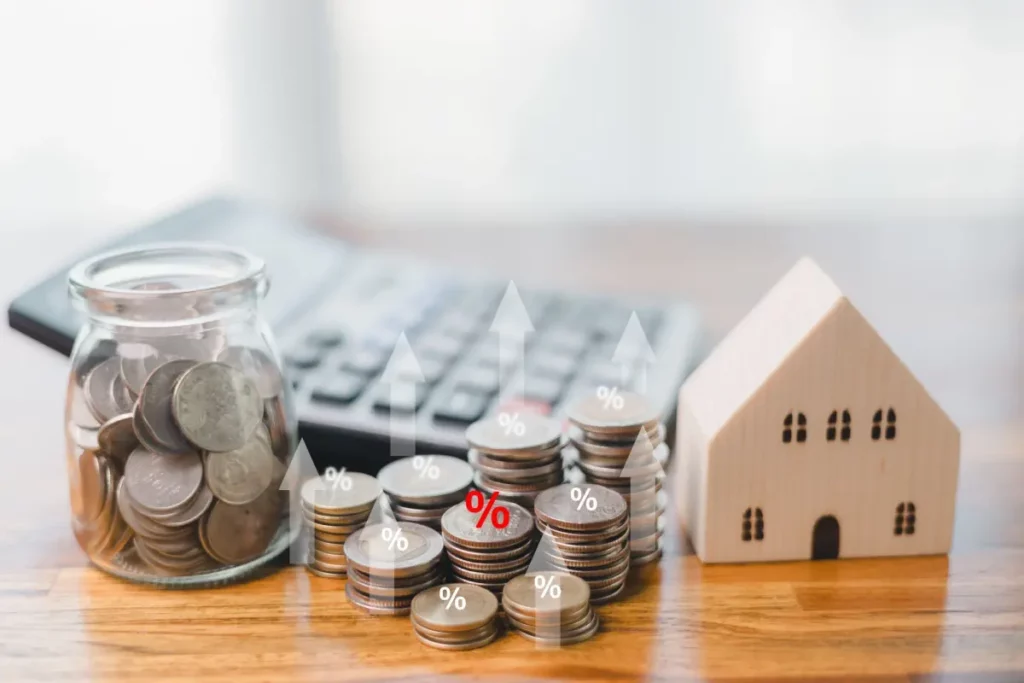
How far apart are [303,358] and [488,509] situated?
244 mm

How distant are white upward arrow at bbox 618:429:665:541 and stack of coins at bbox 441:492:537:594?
68 millimetres

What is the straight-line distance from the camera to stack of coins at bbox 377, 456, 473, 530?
675mm

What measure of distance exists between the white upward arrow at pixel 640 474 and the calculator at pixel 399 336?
0.39 feet

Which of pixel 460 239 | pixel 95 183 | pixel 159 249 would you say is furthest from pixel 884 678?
pixel 95 183

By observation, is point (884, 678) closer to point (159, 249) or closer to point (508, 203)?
point (159, 249)

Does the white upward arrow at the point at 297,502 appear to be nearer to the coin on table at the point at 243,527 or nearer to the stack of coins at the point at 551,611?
the coin on table at the point at 243,527

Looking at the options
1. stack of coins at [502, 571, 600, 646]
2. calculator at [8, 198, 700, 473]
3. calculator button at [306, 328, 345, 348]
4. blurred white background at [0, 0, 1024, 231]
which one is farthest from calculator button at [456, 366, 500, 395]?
blurred white background at [0, 0, 1024, 231]

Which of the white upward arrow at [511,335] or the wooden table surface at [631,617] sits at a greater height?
the white upward arrow at [511,335]

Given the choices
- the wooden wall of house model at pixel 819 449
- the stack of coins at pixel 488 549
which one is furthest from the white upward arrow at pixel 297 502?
the wooden wall of house model at pixel 819 449

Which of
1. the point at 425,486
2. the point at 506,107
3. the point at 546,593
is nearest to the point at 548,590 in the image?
the point at 546,593

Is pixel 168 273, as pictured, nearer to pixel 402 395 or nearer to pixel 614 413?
pixel 402 395

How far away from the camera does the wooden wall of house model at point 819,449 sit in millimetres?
669

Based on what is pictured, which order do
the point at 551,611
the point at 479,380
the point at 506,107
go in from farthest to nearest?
the point at 506,107 < the point at 479,380 < the point at 551,611

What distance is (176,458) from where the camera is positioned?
0.65 meters
